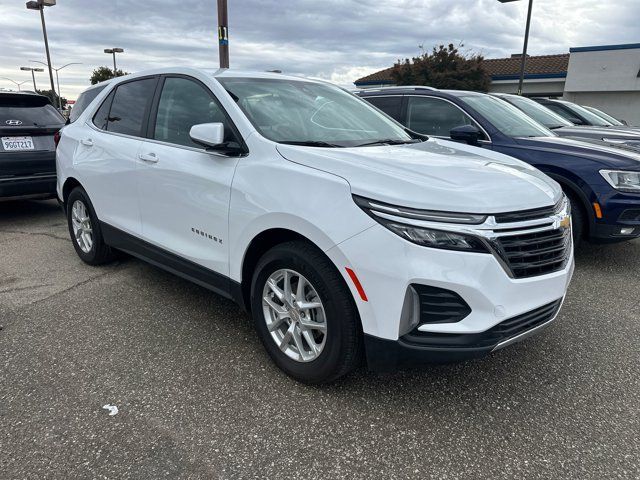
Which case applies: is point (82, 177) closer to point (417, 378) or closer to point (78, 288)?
point (78, 288)

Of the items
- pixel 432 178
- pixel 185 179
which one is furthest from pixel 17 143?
pixel 432 178

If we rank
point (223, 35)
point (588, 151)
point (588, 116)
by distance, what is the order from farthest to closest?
point (588, 116) → point (223, 35) → point (588, 151)

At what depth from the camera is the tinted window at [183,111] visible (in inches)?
125

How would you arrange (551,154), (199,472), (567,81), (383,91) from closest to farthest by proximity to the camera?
(199,472), (551,154), (383,91), (567,81)

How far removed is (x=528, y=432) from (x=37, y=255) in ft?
16.0

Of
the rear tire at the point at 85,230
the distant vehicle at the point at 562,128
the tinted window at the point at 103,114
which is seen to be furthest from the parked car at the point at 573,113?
the rear tire at the point at 85,230

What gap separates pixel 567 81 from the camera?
1056 inches

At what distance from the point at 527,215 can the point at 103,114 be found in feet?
12.1

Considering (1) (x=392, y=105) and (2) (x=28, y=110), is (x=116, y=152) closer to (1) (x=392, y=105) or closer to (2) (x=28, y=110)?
(2) (x=28, y=110)

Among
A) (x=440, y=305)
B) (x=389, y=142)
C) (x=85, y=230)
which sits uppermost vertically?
(x=389, y=142)

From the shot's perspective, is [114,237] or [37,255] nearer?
[114,237]

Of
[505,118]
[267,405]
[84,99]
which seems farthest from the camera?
[84,99]

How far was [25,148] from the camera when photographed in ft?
20.0

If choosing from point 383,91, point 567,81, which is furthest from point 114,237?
point 567,81
